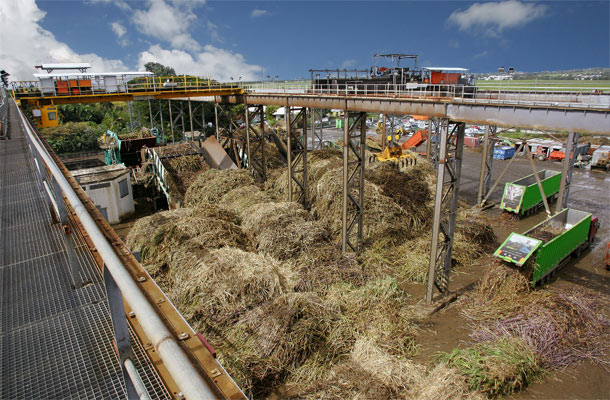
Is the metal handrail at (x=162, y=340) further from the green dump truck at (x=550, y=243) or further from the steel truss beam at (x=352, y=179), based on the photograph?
the green dump truck at (x=550, y=243)

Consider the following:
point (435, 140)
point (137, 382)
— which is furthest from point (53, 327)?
point (435, 140)

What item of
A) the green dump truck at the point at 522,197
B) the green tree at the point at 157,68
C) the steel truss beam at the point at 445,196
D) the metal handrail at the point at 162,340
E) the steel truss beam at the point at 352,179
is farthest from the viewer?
the green tree at the point at 157,68

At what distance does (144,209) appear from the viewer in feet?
71.9

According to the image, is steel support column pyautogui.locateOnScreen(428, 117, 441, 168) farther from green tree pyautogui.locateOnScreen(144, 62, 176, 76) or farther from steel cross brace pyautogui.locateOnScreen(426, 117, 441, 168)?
green tree pyautogui.locateOnScreen(144, 62, 176, 76)

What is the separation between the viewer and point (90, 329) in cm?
286

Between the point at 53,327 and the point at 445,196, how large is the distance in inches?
425

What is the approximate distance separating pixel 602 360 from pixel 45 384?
1206cm

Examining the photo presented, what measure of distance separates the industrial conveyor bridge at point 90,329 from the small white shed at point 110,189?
15926 mm

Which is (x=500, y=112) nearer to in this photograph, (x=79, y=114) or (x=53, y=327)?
(x=53, y=327)

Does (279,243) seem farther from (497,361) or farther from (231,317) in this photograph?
(497,361)

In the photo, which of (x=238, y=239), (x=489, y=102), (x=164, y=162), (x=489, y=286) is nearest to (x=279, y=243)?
(x=238, y=239)

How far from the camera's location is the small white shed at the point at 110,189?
18625 mm

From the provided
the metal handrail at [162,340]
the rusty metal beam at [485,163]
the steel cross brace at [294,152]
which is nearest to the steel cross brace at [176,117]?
the steel cross brace at [294,152]

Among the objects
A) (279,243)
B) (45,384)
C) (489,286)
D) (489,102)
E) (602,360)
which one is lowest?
(602,360)
